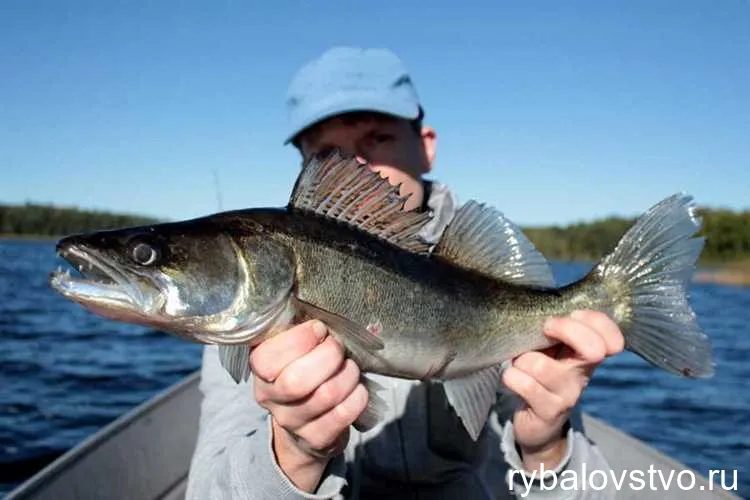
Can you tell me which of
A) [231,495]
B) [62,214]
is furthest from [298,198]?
[62,214]

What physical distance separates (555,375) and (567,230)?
47.7 metres

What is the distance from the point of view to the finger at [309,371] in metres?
2.15

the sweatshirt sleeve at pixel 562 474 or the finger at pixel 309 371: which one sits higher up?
the finger at pixel 309 371

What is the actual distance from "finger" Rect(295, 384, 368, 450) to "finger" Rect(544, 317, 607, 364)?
81 centimetres

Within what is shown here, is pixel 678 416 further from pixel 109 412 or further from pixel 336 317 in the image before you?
pixel 336 317

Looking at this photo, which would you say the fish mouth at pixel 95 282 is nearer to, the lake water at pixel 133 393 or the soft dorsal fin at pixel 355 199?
the soft dorsal fin at pixel 355 199

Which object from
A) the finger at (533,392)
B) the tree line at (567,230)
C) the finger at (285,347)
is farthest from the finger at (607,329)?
the tree line at (567,230)

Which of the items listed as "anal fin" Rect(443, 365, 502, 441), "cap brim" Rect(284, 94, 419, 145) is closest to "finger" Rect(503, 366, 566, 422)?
"anal fin" Rect(443, 365, 502, 441)

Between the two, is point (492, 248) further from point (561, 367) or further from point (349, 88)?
point (349, 88)

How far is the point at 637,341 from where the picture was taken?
9.12ft

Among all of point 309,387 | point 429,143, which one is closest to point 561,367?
point 309,387

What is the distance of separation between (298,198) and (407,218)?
421mm

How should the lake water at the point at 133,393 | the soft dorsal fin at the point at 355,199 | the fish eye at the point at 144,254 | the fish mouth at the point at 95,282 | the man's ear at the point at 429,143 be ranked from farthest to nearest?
1. the lake water at the point at 133,393
2. the man's ear at the point at 429,143
3. the soft dorsal fin at the point at 355,199
4. the fish eye at the point at 144,254
5. the fish mouth at the point at 95,282

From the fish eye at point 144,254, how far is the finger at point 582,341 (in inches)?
60.1
